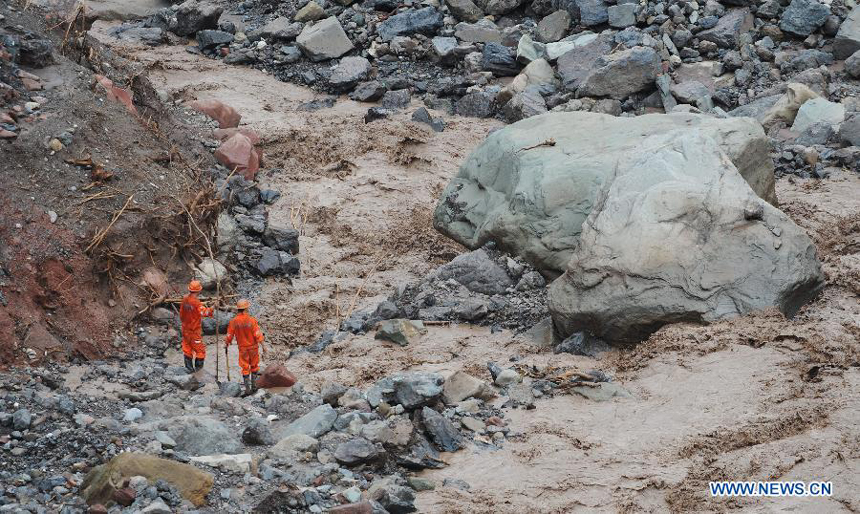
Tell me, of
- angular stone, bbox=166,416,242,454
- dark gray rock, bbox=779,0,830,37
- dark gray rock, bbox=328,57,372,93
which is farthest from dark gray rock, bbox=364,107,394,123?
angular stone, bbox=166,416,242,454

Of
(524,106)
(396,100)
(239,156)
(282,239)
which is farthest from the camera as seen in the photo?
(396,100)

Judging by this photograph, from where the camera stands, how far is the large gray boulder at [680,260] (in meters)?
7.53

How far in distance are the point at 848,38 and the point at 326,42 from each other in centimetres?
778

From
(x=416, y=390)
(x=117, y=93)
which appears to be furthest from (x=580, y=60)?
(x=416, y=390)

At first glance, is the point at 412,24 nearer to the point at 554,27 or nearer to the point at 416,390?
the point at 554,27

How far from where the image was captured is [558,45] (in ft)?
49.2

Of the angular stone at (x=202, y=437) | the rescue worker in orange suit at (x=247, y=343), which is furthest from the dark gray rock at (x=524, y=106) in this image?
the angular stone at (x=202, y=437)

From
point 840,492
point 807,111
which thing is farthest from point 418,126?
point 840,492

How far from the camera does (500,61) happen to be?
49.4 feet

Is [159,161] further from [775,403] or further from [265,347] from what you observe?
[775,403]

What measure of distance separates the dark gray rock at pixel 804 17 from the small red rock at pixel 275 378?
1061cm

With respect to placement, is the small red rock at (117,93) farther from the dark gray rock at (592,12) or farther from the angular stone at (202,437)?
the dark gray rock at (592,12)

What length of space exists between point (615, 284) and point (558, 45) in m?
8.13

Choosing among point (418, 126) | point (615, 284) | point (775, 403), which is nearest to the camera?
point (775, 403)
